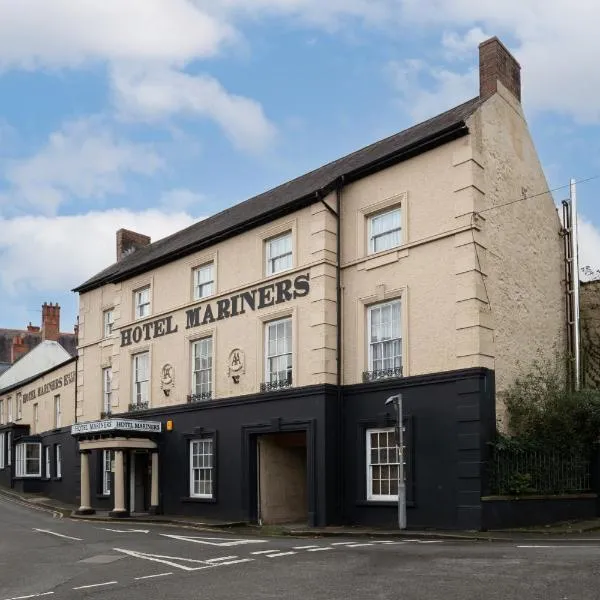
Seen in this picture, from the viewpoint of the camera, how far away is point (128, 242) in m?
37.1

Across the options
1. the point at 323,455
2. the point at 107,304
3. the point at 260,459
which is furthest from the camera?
the point at 107,304

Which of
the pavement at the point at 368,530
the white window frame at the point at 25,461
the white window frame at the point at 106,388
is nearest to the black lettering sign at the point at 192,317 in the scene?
the pavement at the point at 368,530

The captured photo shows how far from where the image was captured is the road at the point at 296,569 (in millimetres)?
10500

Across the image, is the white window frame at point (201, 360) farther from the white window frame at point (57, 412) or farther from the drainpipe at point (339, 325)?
the white window frame at point (57, 412)

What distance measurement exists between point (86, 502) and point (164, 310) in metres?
7.12

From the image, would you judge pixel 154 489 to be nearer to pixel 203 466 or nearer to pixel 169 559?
pixel 203 466

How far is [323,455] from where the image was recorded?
844 inches

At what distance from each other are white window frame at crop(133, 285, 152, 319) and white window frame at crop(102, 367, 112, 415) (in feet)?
11.6

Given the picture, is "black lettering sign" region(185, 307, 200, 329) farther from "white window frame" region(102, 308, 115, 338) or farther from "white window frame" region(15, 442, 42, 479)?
"white window frame" region(15, 442, 42, 479)

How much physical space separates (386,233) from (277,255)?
3816mm

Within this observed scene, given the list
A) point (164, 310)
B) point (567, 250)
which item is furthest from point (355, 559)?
point (164, 310)

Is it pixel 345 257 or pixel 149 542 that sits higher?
pixel 345 257

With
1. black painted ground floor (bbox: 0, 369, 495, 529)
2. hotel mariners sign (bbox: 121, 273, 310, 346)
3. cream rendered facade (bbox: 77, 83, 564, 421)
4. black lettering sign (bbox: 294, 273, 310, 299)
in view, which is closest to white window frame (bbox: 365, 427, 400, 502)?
black painted ground floor (bbox: 0, 369, 495, 529)

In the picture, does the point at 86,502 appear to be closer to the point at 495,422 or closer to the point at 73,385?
the point at 73,385
